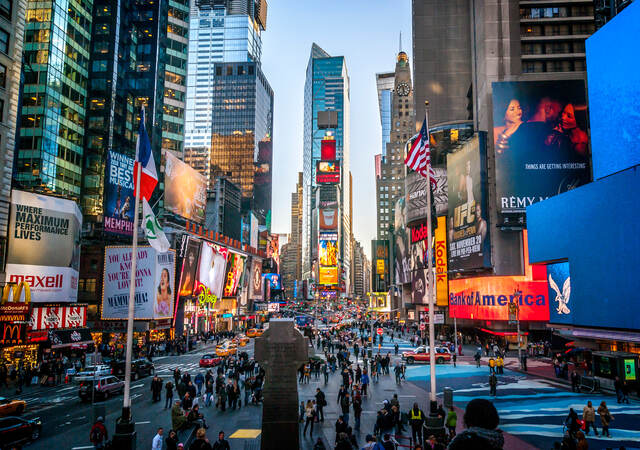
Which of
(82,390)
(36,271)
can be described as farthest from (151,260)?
(82,390)

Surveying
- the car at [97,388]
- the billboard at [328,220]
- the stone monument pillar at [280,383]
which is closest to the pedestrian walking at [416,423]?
the stone monument pillar at [280,383]

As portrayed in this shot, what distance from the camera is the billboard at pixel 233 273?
80812 mm

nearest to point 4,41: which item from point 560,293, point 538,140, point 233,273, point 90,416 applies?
point 90,416

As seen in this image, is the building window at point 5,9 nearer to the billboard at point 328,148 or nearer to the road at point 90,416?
the road at point 90,416

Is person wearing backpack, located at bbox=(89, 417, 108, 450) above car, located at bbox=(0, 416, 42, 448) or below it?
above

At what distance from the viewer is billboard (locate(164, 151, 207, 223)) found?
66.7 meters

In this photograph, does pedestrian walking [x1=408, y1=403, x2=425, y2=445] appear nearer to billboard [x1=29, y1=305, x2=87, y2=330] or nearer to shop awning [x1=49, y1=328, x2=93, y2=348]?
shop awning [x1=49, y1=328, x2=93, y2=348]

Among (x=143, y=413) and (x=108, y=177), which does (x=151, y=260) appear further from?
(x=143, y=413)

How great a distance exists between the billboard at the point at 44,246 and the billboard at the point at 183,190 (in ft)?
74.0

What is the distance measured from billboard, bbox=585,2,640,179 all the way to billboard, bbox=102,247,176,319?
4521 centimetres

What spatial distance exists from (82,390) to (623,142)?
4008 centimetres

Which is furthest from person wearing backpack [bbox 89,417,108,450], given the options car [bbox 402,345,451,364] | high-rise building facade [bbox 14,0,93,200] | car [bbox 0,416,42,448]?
high-rise building facade [bbox 14,0,93,200]

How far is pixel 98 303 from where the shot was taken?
53.8 meters

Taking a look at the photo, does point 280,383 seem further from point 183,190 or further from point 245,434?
point 183,190
